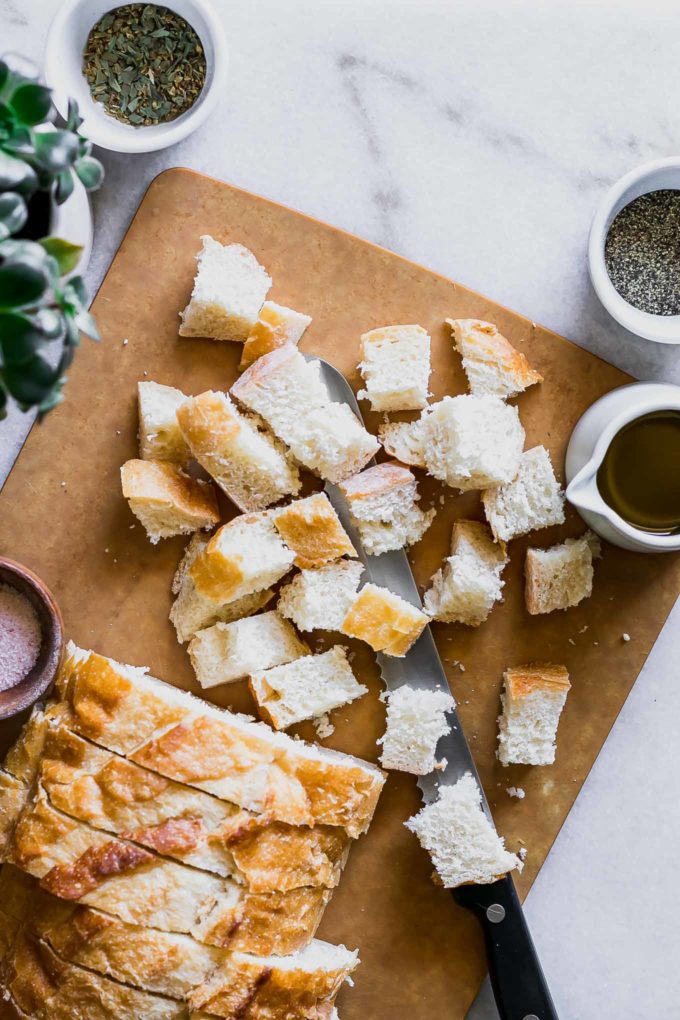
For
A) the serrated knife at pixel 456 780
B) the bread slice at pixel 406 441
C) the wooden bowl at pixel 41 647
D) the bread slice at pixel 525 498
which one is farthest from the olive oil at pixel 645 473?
the wooden bowl at pixel 41 647

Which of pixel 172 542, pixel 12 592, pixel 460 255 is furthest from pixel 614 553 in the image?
pixel 12 592

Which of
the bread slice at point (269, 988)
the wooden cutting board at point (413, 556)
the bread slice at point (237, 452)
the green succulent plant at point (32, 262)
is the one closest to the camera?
the green succulent plant at point (32, 262)

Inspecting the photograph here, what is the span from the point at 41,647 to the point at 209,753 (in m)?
0.67

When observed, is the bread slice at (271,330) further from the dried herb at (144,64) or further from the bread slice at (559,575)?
the bread slice at (559,575)

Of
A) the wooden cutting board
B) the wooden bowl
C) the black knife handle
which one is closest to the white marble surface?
the wooden cutting board

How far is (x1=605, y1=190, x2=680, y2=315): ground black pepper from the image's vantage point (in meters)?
3.10

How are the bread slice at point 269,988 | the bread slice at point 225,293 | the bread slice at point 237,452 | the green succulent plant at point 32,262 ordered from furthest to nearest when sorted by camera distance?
the bread slice at point 225,293
the bread slice at point 237,452
the bread slice at point 269,988
the green succulent plant at point 32,262

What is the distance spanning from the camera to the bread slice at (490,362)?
3.10 m

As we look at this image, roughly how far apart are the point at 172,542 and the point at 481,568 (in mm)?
1057

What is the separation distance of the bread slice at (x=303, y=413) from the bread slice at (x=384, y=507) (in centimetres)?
7

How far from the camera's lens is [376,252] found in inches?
126

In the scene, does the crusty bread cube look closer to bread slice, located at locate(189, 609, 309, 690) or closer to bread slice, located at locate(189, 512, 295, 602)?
bread slice, located at locate(189, 512, 295, 602)

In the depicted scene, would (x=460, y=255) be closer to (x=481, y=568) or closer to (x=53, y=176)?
(x=481, y=568)

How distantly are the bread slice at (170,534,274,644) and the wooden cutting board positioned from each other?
0.20 feet
